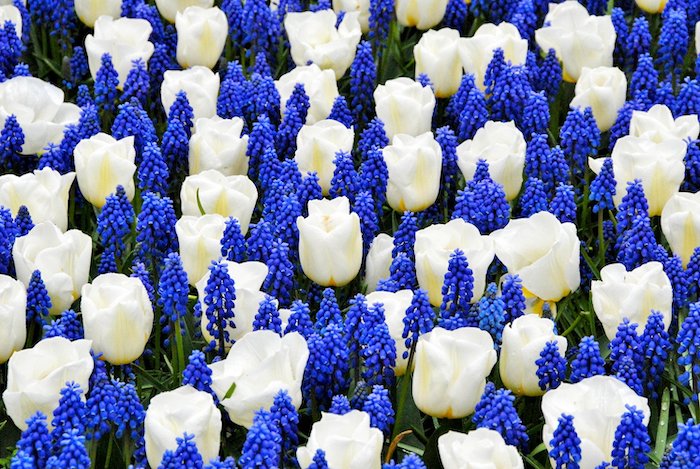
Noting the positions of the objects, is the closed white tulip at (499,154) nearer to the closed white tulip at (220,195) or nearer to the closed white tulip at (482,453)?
the closed white tulip at (220,195)

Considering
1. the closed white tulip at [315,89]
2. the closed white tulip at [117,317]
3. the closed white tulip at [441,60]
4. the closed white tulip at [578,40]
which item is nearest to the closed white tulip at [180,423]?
the closed white tulip at [117,317]

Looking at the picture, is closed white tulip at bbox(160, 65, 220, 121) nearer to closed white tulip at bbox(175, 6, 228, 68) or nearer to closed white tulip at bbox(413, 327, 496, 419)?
closed white tulip at bbox(175, 6, 228, 68)

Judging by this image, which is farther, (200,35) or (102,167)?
(200,35)

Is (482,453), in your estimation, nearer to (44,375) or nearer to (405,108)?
(44,375)

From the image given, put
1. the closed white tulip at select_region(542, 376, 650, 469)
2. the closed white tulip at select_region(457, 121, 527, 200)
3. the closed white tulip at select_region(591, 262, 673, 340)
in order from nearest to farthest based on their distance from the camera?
the closed white tulip at select_region(542, 376, 650, 469)
the closed white tulip at select_region(591, 262, 673, 340)
the closed white tulip at select_region(457, 121, 527, 200)

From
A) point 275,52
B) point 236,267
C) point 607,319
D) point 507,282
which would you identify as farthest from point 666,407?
point 275,52

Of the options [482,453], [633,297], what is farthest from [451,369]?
[633,297]

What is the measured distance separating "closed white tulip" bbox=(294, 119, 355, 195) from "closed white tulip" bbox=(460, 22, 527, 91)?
2.49 feet

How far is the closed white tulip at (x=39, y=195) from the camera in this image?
4.34 metres

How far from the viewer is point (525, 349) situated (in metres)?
3.61

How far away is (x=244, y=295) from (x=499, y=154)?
1101 mm

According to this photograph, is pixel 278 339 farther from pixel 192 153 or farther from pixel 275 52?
pixel 275 52

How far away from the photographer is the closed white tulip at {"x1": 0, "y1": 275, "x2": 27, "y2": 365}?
3.70m

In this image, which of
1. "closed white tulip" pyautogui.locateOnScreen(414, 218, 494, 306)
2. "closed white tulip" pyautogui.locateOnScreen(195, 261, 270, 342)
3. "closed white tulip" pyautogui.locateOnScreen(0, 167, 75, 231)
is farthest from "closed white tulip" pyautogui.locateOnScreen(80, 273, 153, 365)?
"closed white tulip" pyautogui.locateOnScreen(414, 218, 494, 306)
